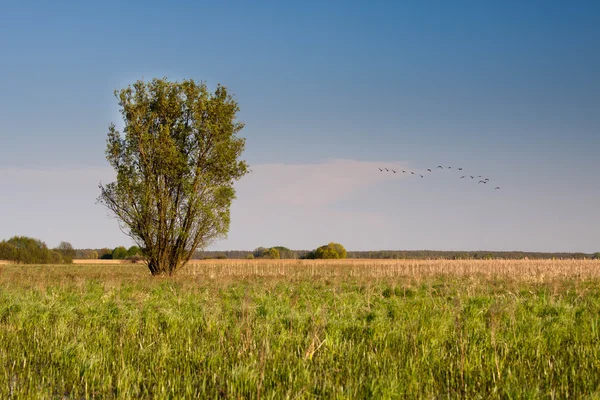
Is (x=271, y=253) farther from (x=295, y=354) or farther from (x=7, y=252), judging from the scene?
(x=295, y=354)

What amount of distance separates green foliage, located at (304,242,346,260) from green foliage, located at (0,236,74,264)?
160 ft

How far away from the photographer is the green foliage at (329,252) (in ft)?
365

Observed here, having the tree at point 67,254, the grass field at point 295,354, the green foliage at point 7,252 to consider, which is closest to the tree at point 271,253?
the tree at point 67,254

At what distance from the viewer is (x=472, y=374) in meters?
7.55

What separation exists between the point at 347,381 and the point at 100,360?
3.94 meters

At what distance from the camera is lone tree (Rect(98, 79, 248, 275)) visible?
3325cm

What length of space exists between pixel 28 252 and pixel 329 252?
188 ft

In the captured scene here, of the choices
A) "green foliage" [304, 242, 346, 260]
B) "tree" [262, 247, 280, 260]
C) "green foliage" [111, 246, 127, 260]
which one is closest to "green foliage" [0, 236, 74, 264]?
"green foliage" [111, 246, 127, 260]

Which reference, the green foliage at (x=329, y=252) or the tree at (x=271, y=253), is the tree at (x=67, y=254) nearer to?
the tree at (x=271, y=253)

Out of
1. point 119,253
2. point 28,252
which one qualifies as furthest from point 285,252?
point 28,252

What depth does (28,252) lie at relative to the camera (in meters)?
97.4

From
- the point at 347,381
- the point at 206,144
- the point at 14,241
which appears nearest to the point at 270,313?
the point at 347,381

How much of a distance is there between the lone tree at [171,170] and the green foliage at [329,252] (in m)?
78.1

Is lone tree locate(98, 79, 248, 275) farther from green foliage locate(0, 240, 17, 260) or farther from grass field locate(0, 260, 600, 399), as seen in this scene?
green foliage locate(0, 240, 17, 260)
